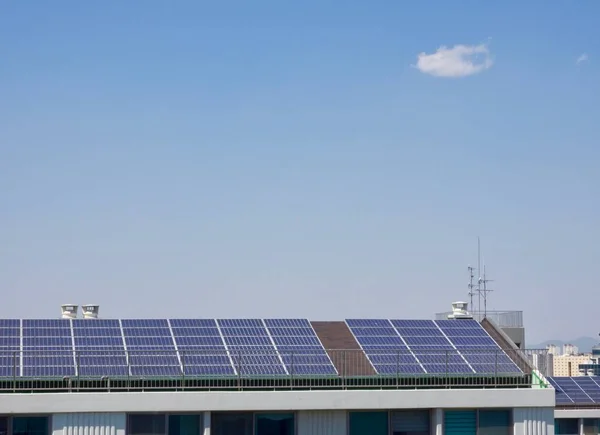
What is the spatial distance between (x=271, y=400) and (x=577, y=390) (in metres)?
30.9

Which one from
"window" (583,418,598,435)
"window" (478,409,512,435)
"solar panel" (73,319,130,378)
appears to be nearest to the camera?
"solar panel" (73,319,130,378)

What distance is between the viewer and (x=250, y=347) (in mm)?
31844

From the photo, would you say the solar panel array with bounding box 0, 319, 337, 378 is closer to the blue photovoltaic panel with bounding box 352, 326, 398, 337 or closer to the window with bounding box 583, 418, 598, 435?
the blue photovoltaic panel with bounding box 352, 326, 398, 337

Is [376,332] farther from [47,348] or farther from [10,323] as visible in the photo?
[10,323]

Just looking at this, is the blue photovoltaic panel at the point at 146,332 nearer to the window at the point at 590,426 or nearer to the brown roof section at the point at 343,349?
the brown roof section at the point at 343,349

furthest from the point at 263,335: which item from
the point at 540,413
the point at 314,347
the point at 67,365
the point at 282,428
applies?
the point at 540,413

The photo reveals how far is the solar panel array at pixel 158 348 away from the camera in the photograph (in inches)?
1163

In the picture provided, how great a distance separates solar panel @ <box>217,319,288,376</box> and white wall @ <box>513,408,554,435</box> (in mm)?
7947

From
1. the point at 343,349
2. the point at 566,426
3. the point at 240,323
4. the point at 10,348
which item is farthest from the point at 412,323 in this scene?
the point at 566,426

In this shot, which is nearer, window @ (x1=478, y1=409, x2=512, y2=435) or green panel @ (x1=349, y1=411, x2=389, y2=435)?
green panel @ (x1=349, y1=411, x2=389, y2=435)

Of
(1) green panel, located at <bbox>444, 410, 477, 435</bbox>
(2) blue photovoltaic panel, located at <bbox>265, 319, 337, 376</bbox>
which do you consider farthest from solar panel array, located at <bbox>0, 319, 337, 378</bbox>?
(1) green panel, located at <bbox>444, 410, 477, 435</bbox>

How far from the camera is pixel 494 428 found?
31.2m

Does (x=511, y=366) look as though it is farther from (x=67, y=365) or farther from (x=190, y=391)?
(x=67, y=365)

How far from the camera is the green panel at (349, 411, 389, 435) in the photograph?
30.5m
